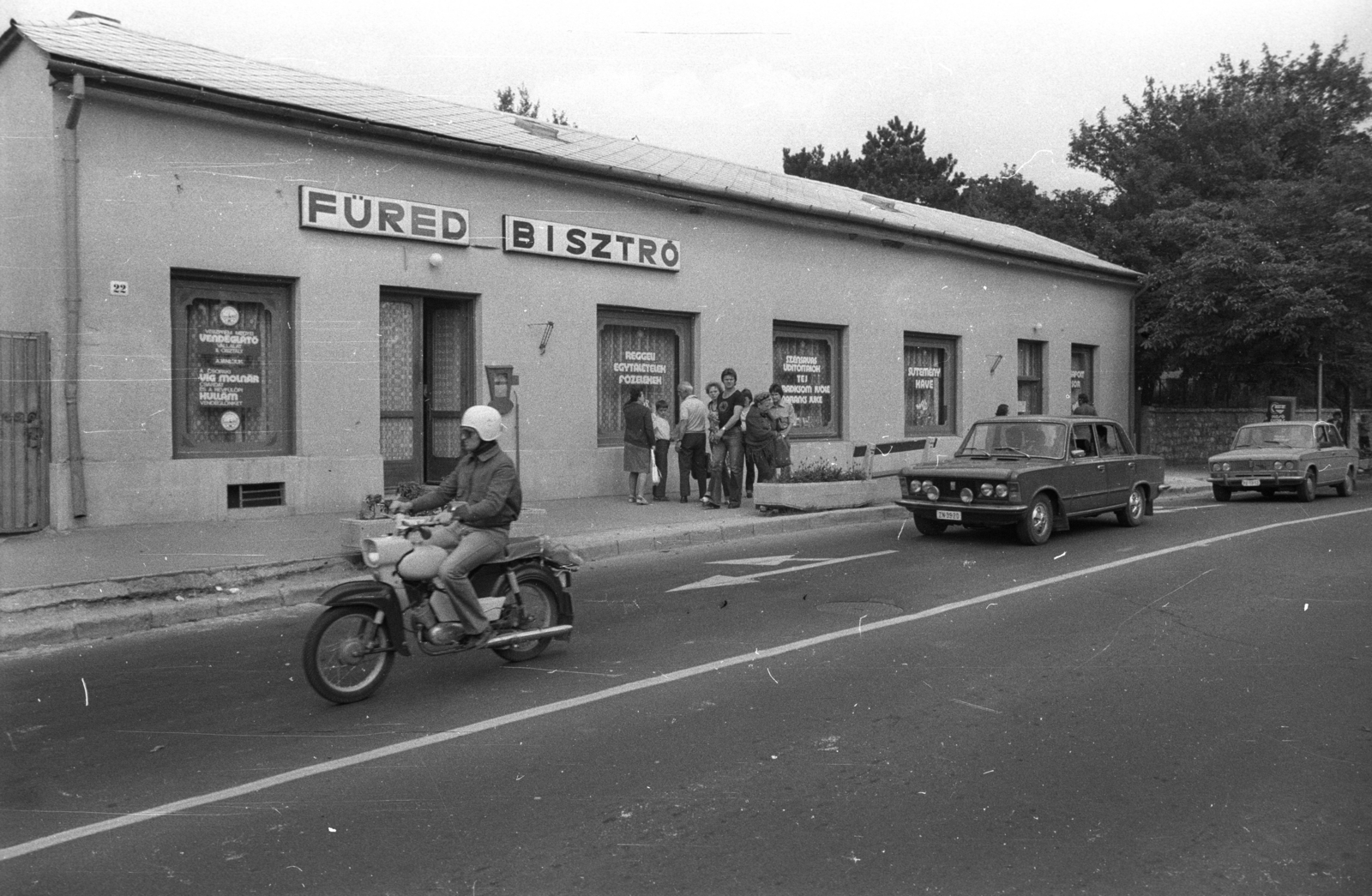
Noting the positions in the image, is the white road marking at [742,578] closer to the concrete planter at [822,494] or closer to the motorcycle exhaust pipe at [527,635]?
the motorcycle exhaust pipe at [527,635]

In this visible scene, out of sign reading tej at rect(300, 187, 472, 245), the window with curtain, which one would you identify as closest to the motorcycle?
sign reading tej at rect(300, 187, 472, 245)

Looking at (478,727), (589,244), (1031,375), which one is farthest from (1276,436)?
(478,727)

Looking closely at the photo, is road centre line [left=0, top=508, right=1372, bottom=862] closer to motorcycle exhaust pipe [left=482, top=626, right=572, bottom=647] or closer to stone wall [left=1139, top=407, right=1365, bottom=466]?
motorcycle exhaust pipe [left=482, top=626, right=572, bottom=647]

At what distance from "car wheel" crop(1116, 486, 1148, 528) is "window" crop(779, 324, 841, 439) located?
6.83m

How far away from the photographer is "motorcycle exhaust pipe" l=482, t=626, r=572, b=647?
6738 millimetres

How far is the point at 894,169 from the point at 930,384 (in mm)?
34166

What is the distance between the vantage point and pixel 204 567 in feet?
31.3

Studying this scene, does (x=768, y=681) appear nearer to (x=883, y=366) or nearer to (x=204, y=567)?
(x=204, y=567)

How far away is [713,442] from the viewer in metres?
15.6

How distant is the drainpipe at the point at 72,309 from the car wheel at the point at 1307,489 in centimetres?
1837

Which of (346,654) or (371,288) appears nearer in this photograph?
(346,654)

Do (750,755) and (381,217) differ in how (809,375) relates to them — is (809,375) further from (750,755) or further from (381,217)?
(750,755)

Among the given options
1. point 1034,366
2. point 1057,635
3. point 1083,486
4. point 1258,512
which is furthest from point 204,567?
point 1034,366

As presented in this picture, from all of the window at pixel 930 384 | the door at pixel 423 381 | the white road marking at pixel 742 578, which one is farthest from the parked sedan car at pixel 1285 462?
the door at pixel 423 381
